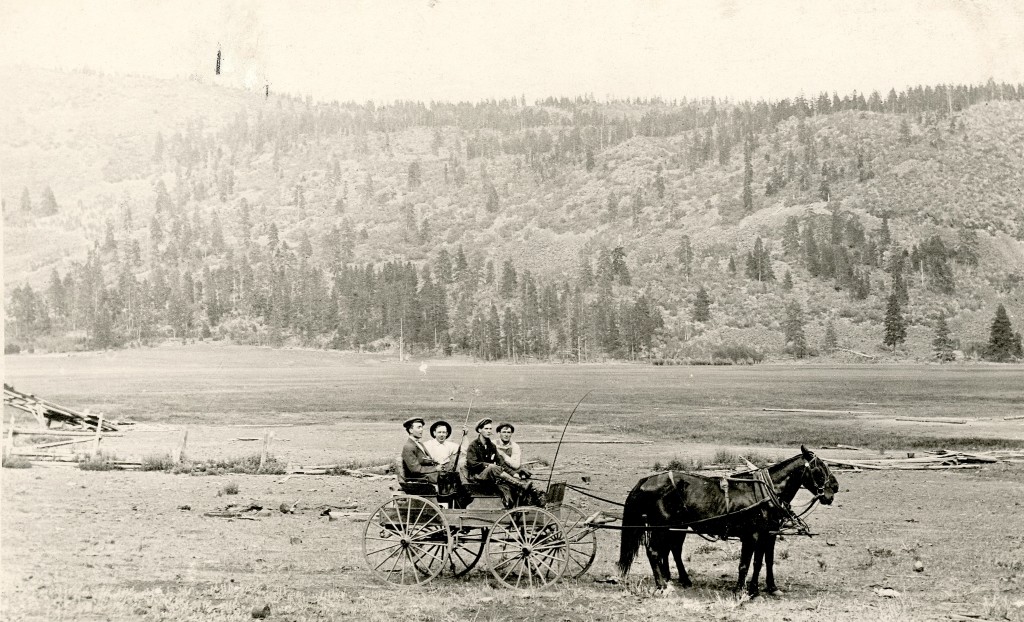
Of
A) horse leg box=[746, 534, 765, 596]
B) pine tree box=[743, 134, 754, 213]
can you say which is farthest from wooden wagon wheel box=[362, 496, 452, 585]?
pine tree box=[743, 134, 754, 213]

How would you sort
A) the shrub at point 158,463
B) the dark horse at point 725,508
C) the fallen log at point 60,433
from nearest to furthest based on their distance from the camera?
1. the dark horse at point 725,508
2. the fallen log at point 60,433
3. the shrub at point 158,463

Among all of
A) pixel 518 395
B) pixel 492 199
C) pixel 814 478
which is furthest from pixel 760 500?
pixel 492 199

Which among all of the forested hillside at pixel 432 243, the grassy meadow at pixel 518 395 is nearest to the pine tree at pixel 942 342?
the forested hillside at pixel 432 243

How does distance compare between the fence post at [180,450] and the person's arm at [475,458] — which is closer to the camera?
the person's arm at [475,458]

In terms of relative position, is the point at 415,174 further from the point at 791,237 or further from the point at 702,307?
the point at 791,237

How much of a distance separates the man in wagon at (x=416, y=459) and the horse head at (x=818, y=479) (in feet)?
11.0

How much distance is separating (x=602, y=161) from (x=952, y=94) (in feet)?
96.4

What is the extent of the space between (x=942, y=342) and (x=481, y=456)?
15.9m

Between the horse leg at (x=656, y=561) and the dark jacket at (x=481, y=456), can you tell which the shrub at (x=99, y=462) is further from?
the horse leg at (x=656, y=561)

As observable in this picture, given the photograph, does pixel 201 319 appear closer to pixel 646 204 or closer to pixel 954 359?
pixel 954 359

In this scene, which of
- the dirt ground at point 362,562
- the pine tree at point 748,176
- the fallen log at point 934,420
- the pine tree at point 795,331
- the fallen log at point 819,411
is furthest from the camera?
the pine tree at point 748,176

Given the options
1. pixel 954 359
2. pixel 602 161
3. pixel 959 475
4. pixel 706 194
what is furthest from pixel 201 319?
pixel 602 161

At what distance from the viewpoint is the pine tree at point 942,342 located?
17953 mm

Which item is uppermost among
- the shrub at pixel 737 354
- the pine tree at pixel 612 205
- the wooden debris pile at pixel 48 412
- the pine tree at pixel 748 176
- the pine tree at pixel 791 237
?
the pine tree at pixel 748 176
